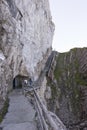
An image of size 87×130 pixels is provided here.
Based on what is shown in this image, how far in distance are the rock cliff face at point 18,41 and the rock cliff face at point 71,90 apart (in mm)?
4901

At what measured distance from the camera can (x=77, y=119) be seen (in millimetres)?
36594

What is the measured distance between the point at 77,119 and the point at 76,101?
459 cm

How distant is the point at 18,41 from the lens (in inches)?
902

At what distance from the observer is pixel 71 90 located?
4369 centimetres

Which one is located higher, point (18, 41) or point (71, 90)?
point (18, 41)

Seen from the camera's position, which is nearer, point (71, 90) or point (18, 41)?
point (18, 41)

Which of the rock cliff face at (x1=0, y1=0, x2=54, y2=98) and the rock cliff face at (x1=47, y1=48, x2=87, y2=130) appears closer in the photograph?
the rock cliff face at (x1=0, y1=0, x2=54, y2=98)

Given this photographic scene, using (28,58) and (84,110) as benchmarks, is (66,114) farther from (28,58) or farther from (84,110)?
(28,58)

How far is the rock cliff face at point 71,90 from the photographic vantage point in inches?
1457

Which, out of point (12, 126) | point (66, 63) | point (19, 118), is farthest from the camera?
point (66, 63)

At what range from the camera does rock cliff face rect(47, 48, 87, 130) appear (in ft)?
121

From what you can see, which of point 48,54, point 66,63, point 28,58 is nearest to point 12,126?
point 28,58

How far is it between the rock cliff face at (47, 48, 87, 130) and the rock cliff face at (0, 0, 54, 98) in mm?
→ 4901

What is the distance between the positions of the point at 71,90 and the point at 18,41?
913 inches
